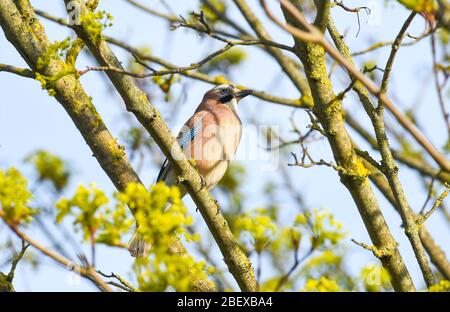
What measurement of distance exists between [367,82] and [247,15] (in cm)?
490

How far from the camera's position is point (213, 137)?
7574mm

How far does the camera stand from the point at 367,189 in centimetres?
537

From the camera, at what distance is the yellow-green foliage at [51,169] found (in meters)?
5.79

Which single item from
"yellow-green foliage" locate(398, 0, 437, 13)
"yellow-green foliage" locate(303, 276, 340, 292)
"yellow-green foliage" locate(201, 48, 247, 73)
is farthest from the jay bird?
"yellow-green foliage" locate(303, 276, 340, 292)

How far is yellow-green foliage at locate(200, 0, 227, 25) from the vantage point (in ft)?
25.9

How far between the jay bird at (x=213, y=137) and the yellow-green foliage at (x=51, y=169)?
1.42 metres

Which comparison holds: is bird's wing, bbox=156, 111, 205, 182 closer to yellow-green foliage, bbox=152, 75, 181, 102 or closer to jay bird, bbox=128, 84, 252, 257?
jay bird, bbox=128, 84, 252, 257

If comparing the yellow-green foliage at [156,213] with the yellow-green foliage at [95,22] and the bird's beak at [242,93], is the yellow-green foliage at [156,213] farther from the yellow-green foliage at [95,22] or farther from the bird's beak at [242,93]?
the bird's beak at [242,93]

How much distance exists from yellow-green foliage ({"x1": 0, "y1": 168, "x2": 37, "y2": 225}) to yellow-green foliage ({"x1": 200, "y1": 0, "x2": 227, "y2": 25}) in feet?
16.1

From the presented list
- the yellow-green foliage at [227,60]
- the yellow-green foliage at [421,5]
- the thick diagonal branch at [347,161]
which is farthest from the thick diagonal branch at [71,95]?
the yellow-green foliage at [227,60]

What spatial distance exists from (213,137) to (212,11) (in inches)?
50.4

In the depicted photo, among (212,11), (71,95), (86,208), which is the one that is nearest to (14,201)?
(86,208)

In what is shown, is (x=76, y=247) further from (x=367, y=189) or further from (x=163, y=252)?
(x=367, y=189)
